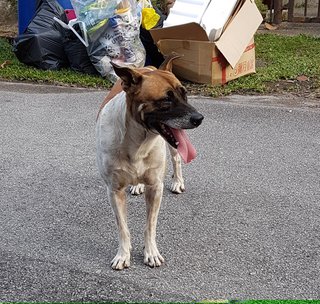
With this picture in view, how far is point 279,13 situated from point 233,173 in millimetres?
7014

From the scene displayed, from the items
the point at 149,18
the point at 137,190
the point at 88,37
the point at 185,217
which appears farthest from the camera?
the point at 149,18

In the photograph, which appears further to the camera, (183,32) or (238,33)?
(238,33)

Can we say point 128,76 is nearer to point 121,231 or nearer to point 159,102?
point 159,102

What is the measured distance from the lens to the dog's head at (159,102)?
300cm

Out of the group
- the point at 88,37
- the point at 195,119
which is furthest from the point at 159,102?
the point at 88,37

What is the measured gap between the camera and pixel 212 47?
702cm

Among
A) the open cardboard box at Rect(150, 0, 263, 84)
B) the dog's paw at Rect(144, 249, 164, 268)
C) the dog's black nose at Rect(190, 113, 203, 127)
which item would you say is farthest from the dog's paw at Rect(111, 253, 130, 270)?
the open cardboard box at Rect(150, 0, 263, 84)

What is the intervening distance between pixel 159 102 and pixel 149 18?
5.28 metres

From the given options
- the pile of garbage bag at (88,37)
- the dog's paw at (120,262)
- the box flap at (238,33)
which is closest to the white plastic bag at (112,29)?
the pile of garbage bag at (88,37)

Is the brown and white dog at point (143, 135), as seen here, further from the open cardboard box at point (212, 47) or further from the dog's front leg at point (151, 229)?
the open cardboard box at point (212, 47)

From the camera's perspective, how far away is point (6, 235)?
3.93 meters

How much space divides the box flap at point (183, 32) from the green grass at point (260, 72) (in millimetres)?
626

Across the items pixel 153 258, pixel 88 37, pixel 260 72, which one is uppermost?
pixel 153 258

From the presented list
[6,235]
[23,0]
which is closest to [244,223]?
[6,235]
